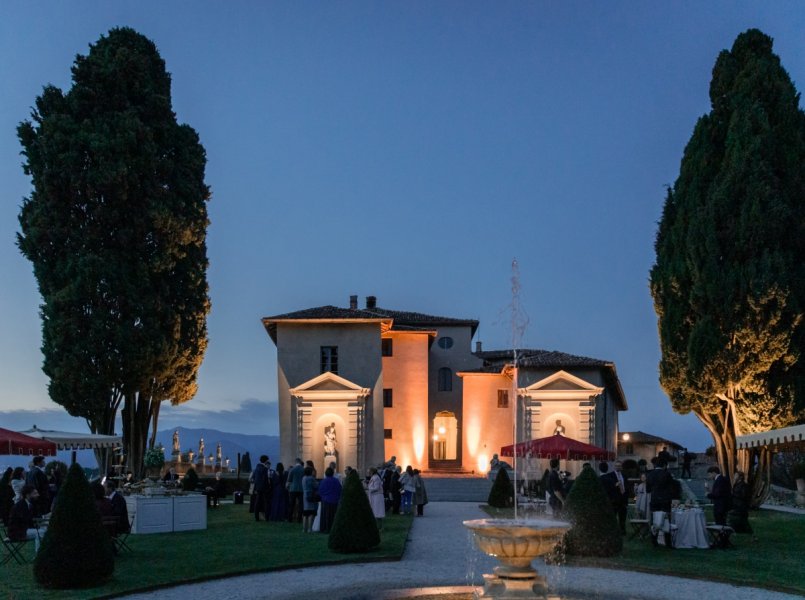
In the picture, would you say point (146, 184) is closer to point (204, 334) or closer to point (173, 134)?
point (173, 134)

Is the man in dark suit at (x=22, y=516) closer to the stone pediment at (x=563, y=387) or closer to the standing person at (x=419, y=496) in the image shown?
the standing person at (x=419, y=496)

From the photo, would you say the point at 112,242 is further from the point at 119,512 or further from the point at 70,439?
the point at 119,512

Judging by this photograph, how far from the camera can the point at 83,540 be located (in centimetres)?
1204

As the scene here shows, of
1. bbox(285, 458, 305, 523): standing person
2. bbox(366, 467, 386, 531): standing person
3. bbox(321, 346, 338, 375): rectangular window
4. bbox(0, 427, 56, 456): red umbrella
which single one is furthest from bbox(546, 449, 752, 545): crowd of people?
bbox(321, 346, 338, 375): rectangular window

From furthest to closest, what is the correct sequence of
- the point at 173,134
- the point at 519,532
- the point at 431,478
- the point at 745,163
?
the point at 431,478 < the point at 173,134 < the point at 745,163 < the point at 519,532

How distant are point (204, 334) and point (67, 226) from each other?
6627mm

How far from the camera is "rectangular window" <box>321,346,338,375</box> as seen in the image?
4038 centimetres

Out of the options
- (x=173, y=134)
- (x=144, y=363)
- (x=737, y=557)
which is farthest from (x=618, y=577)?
(x=173, y=134)

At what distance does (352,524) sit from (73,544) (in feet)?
17.9

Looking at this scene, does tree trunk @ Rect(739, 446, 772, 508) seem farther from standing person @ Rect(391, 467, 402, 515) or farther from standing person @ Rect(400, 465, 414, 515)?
standing person @ Rect(391, 467, 402, 515)

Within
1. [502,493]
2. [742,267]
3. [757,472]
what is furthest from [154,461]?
[742,267]

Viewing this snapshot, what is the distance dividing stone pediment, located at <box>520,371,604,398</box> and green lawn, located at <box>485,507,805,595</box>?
18457 mm

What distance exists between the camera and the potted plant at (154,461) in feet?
118

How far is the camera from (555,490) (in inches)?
819
